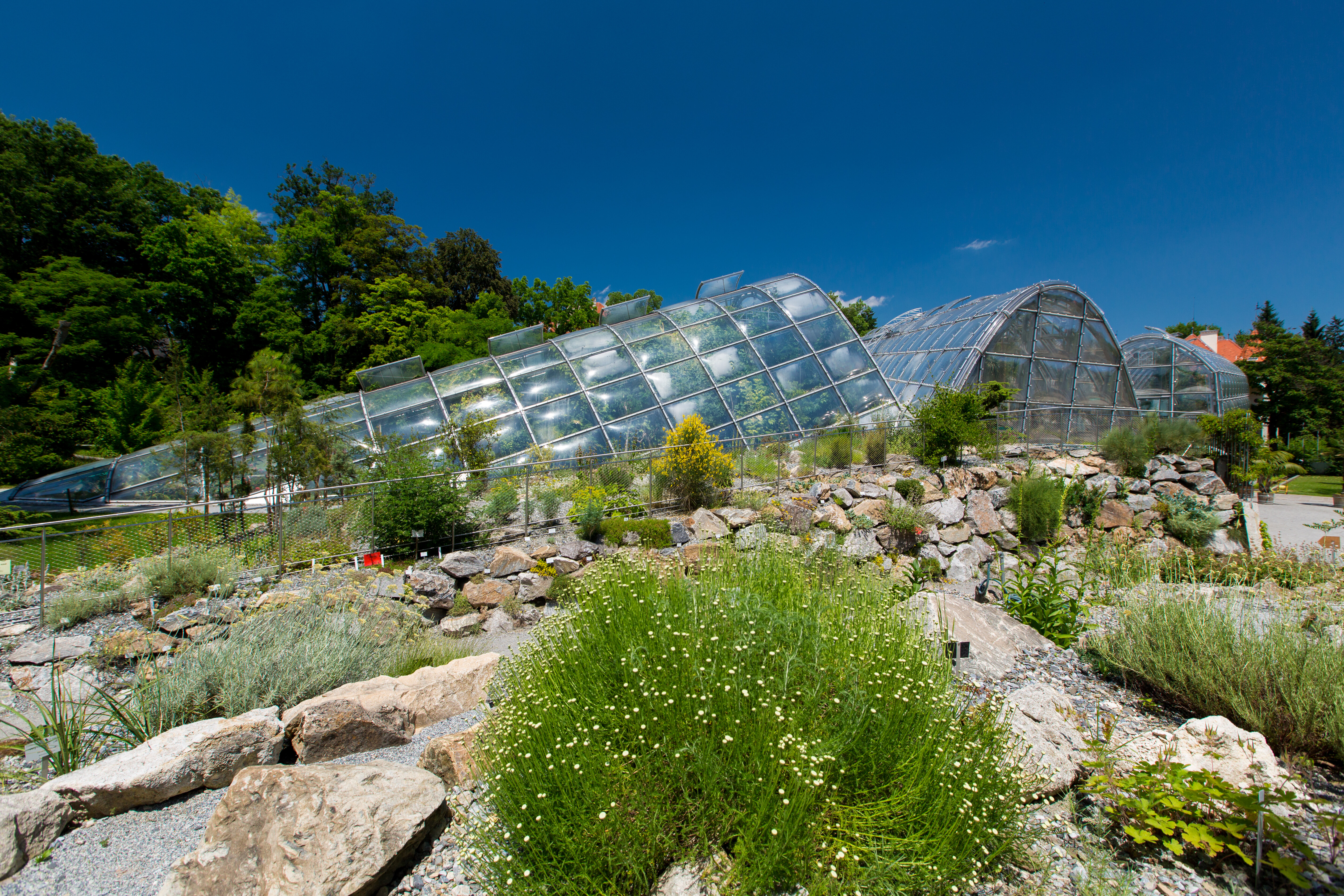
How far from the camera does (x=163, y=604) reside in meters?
6.48

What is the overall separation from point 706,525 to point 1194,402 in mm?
29339

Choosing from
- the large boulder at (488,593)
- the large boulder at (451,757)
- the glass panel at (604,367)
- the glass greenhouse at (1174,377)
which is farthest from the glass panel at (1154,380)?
the large boulder at (451,757)

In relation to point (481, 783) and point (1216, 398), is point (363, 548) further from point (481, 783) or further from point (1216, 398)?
point (1216, 398)

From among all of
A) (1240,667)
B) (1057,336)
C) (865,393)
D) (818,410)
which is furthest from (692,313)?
(1240,667)

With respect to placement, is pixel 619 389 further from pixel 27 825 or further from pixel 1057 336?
pixel 1057 336

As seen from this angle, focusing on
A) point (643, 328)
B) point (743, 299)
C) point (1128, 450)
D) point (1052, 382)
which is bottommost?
point (1128, 450)

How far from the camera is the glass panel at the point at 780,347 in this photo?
1534cm

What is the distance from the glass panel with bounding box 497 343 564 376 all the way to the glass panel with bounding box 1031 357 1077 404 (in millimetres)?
13992

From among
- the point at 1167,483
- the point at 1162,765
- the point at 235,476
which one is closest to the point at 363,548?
the point at 235,476

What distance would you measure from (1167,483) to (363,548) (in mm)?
15193

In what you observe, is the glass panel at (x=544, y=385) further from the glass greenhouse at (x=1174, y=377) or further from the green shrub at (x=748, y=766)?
the glass greenhouse at (x=1174, y=377)

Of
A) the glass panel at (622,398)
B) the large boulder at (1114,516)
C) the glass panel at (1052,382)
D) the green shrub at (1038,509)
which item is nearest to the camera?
the green shrub at (1038,509)

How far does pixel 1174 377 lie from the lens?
2558 centimetres

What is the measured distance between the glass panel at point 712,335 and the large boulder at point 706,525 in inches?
286
